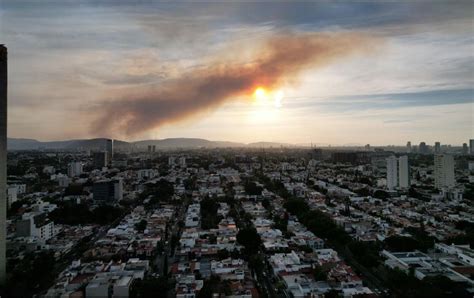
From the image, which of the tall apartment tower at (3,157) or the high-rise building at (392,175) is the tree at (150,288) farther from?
the high-rise building at (392,175)

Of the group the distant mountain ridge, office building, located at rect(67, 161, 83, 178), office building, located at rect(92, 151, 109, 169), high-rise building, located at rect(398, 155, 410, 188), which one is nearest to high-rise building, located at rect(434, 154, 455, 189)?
high-rise building, located at rect(398, 155, 410, 188)

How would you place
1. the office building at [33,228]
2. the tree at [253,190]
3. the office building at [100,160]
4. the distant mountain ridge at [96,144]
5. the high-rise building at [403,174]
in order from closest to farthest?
the office building at [33,228], the tree at [253,190], the high-rise building at [403,174], the office building at [100,160], the distant mountain ridge at [96,144]

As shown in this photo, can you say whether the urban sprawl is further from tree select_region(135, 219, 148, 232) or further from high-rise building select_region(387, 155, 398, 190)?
high-rise building select_region(387, 155, 398, 190)

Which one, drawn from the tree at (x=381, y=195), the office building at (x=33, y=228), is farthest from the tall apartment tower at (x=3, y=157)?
the tree at (x=381, y=195)

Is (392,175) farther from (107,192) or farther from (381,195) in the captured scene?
(107,192)

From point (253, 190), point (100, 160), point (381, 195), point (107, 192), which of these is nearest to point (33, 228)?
point (107, 192)

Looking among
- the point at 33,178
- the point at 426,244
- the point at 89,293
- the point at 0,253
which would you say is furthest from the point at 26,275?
the point at 33,178
